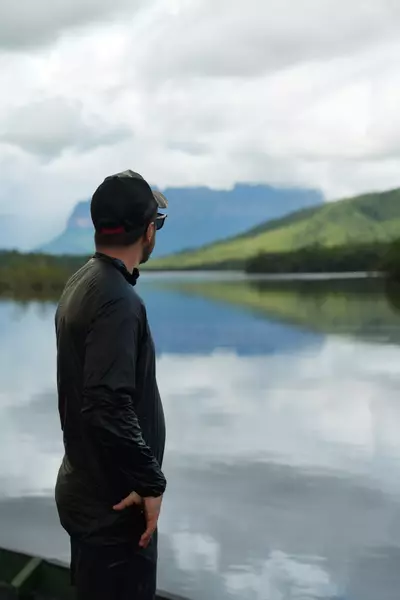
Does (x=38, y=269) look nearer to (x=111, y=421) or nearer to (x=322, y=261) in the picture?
(x=111, y=421)

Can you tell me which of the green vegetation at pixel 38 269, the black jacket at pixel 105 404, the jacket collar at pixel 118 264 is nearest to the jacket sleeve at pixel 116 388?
the black jacket at pixel 105 404

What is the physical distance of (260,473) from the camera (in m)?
10.3

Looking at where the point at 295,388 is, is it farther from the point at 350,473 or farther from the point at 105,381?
the point at 105,381

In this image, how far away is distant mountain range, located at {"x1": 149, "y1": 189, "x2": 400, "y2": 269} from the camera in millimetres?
166050

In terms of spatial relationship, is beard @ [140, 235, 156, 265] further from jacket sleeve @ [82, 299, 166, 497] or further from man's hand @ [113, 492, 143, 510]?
man's hand @ [113, 492, 143, 510]

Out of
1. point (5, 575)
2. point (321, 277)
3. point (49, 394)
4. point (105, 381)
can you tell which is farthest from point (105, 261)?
point (321, 277)

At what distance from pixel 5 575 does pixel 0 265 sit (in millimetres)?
47466

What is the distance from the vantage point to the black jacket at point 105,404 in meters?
1.94

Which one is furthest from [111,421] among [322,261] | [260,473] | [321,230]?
[321,230]

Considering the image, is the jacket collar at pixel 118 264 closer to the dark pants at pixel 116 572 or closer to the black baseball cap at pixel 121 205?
the black baseball cap at pixel 121 205

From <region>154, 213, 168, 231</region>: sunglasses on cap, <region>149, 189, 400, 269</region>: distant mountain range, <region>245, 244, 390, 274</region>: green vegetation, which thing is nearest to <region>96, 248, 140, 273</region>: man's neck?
<region>154, 213, 168, 231</region>: sunglasses on cap

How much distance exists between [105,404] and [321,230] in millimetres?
178803

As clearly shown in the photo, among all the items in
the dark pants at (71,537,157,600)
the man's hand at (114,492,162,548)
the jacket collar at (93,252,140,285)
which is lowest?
the dark pants at (71,537,157,600)

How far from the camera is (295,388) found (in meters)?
18.1
